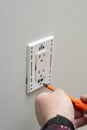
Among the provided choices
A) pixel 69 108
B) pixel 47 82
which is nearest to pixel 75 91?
pixel 47 82

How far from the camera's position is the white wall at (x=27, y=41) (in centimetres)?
63

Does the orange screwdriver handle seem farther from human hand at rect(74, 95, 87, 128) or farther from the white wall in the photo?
the white wall

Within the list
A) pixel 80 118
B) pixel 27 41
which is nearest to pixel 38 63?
pixel 27 41

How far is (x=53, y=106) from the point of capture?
0.63 meters

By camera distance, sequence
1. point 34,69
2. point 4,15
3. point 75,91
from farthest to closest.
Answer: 1. point 75,91
2. point 34,69
3. point 4,15

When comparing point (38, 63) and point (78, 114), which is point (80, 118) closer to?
point (78, 114)

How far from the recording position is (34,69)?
714mm

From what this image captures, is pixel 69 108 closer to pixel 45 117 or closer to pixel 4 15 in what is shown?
pixel 45 117

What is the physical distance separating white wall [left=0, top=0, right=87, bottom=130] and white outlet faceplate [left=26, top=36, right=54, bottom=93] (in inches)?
0.5

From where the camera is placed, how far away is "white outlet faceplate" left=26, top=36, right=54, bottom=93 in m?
0.69

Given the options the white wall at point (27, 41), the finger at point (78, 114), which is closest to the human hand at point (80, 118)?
the finger at point (78, 114)

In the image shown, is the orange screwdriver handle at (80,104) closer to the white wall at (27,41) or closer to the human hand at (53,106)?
the human hand at (53,106)

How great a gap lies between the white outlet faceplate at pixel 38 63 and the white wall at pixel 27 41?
14 millimetres

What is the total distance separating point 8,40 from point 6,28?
29 mm
